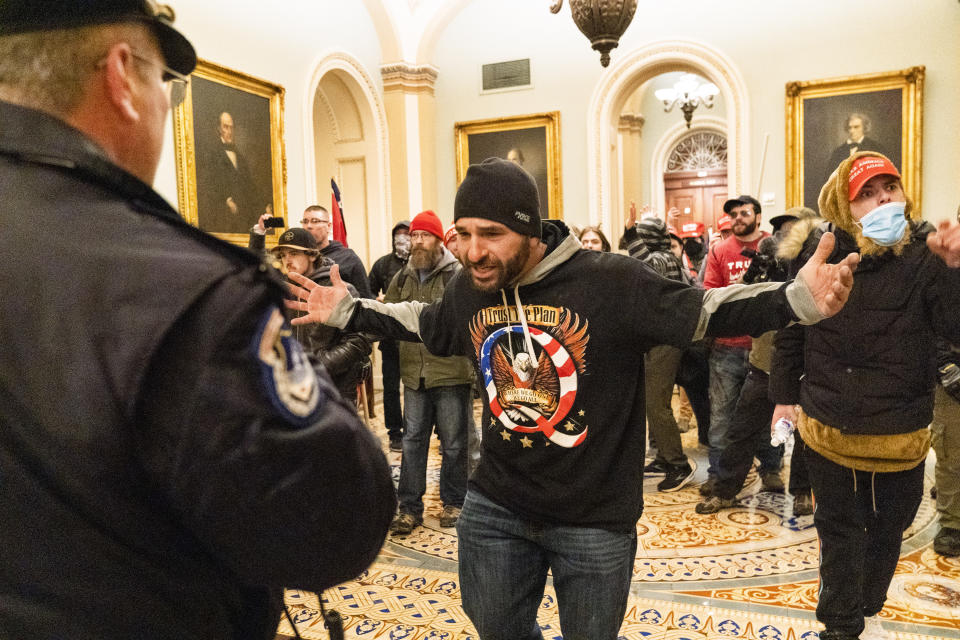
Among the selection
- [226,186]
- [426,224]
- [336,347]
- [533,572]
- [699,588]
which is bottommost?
[699,588]

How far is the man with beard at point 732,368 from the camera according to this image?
505 cm

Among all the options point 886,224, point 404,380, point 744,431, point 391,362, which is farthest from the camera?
point 391,362

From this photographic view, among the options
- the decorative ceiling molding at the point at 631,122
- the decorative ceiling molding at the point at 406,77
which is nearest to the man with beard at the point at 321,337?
the decorative ceiling molding at the point at 406,77

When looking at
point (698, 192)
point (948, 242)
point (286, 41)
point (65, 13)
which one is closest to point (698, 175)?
point (698, 192)

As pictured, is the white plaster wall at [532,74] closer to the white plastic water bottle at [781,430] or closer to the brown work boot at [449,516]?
the brown work boot at [449,516]

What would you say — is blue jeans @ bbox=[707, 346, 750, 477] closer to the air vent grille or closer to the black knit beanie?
the black knit beanie

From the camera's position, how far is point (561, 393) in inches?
84.5

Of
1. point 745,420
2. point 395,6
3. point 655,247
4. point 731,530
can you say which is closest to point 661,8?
point 395,6

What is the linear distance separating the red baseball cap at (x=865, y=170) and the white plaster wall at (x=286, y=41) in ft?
18.1

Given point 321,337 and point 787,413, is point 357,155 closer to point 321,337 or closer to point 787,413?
point 321,337

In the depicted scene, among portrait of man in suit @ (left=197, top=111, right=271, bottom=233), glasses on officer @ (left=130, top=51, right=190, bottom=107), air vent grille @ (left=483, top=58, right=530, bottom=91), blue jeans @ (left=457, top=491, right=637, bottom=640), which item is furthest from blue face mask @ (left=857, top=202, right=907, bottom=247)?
air vent grille @ (left=483, top=58, right=530, bottom=91)

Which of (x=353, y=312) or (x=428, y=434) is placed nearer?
(x=353, y=312)

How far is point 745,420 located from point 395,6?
7.63 meters

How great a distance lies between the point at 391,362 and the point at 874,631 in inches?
171
